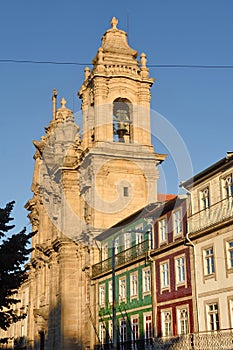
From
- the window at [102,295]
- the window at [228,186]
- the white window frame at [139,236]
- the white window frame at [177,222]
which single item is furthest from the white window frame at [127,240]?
the window at [228,186]

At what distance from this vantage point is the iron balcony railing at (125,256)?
3866 centimetres

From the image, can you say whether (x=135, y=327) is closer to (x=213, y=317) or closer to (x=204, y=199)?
(x=213, y=317)

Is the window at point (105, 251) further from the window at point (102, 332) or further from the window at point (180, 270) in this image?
the window at point (180, 270)

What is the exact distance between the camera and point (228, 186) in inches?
1187

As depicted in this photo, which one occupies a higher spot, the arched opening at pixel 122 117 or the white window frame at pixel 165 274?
the arched opening at pixel 122 117

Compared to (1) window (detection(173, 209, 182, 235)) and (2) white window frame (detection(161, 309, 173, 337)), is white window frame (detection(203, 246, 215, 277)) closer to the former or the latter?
(1) window (detection(173, 209, 182, 235))

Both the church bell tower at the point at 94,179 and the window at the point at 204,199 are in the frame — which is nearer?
the window at the point at 204,199

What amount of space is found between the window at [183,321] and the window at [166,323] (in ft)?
→ 3.58

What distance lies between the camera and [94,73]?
55906 mm

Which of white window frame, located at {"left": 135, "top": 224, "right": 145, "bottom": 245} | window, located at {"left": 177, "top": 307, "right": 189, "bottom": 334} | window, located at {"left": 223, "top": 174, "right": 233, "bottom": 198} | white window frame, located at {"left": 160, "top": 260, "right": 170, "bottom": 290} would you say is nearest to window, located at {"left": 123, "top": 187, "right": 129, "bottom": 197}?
white window frame, located at {"left": 135, "top": 224, "right": 145, "bottom": 245}

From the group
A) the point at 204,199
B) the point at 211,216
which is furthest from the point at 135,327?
the point at 211,216

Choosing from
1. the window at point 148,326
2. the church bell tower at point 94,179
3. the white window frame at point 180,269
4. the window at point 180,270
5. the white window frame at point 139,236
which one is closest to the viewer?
the white window frame at point 180,269

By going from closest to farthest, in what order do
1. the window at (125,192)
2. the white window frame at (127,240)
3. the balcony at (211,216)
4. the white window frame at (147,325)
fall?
the balcony at (211,216), the white window frame at (147,325), the white window frame at (127,240), the window at (125,192)

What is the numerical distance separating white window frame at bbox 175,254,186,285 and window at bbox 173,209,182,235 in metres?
1.39
